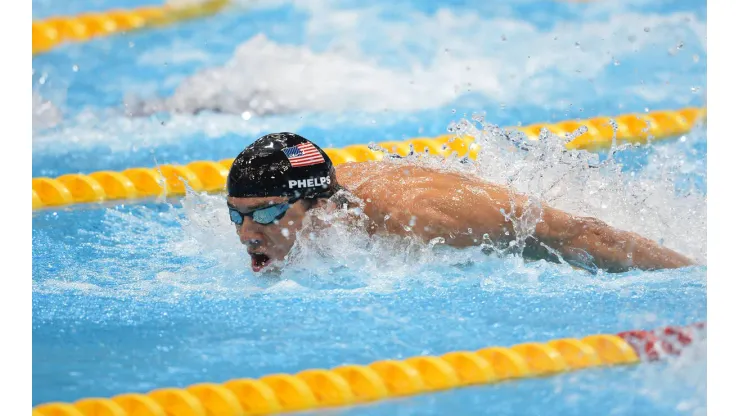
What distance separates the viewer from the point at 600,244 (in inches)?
116

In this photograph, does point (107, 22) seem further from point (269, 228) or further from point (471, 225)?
point (471, 225)

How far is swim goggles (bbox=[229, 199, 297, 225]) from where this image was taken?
2.90 m

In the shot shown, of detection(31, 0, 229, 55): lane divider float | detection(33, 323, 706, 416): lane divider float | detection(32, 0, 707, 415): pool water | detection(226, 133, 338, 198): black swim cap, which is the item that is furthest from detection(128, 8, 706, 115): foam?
detection(33, 323, 706, 416): lane divider float

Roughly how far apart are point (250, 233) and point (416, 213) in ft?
1.64

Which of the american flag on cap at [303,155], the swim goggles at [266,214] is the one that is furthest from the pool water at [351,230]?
the american flag on cap at [303,155]

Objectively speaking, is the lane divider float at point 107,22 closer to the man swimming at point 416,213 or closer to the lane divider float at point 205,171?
the lane divider float at point 205,171

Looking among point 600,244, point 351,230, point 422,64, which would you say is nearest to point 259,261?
point 351,230

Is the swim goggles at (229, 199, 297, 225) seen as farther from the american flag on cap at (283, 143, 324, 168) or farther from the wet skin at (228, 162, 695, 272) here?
the american flag on cap at (283, 143, 324, 168)

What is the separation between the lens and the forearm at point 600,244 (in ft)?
9.61

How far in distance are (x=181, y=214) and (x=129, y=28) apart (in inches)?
80.7

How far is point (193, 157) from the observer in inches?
176

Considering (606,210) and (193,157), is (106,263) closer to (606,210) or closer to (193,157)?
(193,157)

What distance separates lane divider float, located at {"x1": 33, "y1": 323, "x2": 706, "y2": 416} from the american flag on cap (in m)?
0.68

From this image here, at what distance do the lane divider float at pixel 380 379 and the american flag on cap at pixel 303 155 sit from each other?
0.68 meters
